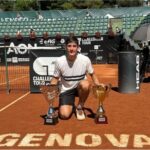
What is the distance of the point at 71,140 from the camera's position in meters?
7.33

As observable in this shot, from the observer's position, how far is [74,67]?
9047 millimetres

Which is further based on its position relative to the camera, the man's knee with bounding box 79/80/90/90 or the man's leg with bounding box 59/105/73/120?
the man's leg with bounding box 59/105/73/120

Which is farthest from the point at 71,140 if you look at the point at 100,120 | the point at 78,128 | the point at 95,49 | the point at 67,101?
the point at 95,49

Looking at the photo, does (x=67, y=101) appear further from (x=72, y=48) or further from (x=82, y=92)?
(x=72, y=48)

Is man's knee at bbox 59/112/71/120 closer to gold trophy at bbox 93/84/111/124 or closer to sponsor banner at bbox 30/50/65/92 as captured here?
gold trophy at bbox 93/84/111/124

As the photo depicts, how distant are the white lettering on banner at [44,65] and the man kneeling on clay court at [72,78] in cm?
382

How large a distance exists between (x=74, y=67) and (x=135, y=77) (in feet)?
14.4

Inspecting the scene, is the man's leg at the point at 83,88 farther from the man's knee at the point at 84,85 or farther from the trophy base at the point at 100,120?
the trophy base at the point at 100,120

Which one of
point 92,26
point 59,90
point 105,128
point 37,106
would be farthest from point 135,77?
point 92,26

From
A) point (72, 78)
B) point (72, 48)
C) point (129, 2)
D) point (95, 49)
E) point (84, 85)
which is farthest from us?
point (129, 2)

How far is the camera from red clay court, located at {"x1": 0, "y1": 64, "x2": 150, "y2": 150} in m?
7.09

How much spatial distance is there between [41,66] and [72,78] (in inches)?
163

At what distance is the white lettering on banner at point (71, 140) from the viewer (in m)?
7.04

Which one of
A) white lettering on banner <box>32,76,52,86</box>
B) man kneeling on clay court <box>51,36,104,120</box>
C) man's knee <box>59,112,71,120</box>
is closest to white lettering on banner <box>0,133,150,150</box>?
man's knee <box>59,112,71,120</box>
